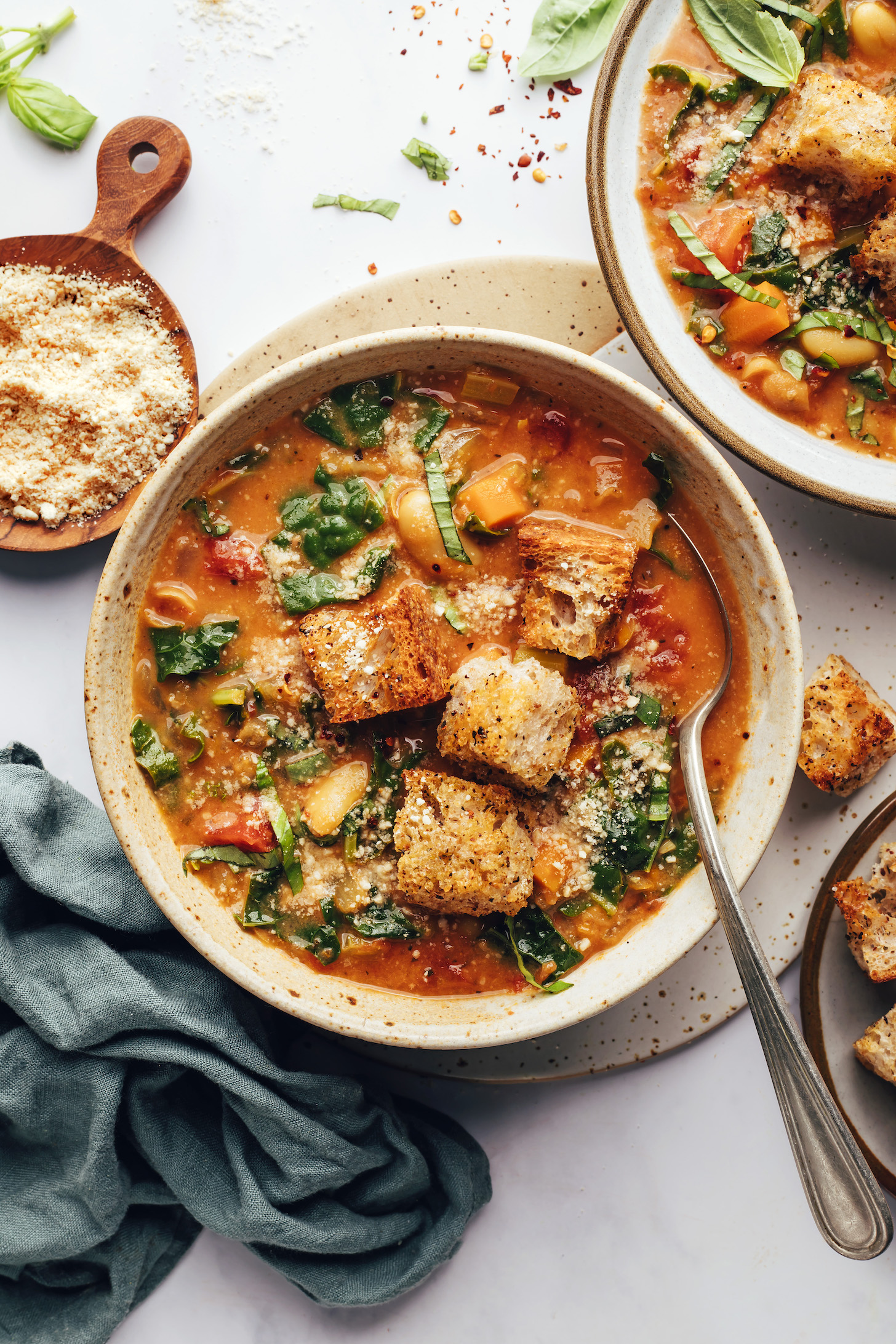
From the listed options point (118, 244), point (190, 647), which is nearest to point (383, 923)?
point (190, 647)

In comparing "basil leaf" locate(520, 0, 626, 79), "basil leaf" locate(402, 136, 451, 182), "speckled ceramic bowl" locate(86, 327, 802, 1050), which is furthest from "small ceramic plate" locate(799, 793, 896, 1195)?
"basil leaf" locate(520, 0, 626, 79)

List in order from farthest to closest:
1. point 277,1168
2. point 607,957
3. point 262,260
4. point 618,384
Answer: point 262,260 < point 277,1168 < point 607,957 < point 618,384

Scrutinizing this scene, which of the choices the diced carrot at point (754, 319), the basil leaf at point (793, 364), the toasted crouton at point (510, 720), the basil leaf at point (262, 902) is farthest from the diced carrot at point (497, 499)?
the basil leaf at point (262, 902)

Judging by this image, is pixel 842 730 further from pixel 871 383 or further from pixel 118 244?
pixel 118 244

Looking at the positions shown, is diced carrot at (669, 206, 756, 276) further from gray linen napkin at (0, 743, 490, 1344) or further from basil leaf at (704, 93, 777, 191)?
gray linen napkin at (0, 743, 490, 1344)

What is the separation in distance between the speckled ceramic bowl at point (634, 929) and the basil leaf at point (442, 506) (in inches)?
12.6

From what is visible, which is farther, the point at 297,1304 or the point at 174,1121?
the point at 297,1304

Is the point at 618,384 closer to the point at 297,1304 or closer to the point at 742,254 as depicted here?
the point at 742,254

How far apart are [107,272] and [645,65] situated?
6.51 feet

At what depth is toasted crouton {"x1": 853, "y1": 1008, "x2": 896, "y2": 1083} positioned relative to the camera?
3.03 metres

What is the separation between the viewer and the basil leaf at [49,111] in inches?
133

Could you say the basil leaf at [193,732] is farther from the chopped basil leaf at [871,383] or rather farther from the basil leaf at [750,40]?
the basil leaf at [750,40]

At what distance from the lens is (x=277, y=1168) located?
3148 millimetres

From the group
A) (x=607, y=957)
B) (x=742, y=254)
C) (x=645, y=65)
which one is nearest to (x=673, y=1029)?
(x=607, y=957)
